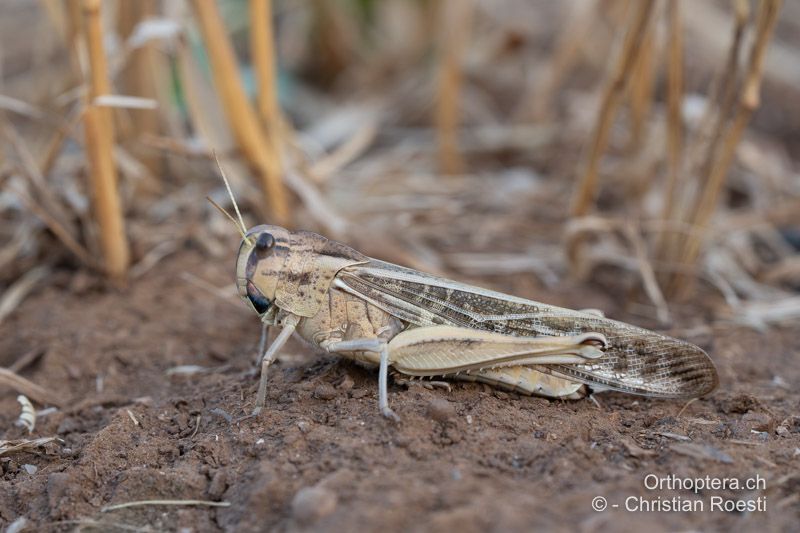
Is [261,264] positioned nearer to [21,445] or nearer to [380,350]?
[380,350]

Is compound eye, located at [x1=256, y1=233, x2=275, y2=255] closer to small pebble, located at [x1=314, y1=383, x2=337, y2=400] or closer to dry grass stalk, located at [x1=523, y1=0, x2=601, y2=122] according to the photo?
small pebble, located at [x1=314, y1=383, x2=337, y2=400]

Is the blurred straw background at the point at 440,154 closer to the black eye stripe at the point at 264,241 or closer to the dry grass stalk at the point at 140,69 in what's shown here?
the dry grass stalk at the point at 140,69

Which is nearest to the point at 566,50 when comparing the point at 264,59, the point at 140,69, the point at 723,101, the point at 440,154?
the point at 440,154

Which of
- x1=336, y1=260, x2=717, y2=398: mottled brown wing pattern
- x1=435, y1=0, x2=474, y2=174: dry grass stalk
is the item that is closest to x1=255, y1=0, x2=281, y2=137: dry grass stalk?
x1=435, y1=0, x2=474, y2=174: dry grass stalk

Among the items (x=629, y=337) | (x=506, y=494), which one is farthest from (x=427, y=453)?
(x=629, y=337)

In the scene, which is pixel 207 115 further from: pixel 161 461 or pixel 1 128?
pixel 161 461
